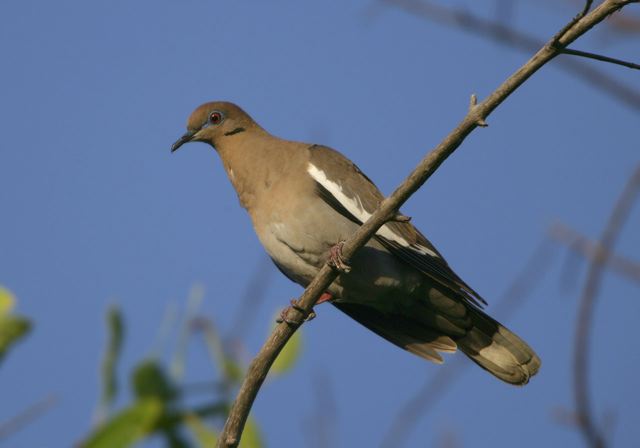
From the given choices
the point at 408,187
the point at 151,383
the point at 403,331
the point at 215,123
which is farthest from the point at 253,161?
the point at 151,383

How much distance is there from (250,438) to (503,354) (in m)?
2.36

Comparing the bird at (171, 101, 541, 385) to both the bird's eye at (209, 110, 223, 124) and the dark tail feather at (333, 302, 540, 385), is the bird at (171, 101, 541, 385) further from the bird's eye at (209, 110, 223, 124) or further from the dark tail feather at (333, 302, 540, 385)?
the bird's eye at (209, 110, 223, 124)

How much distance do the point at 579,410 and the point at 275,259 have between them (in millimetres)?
2334

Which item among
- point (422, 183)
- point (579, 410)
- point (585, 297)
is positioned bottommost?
point (579, 410)

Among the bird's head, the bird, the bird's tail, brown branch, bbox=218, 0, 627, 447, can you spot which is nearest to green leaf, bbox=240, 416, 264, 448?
brown branch, bbox=218, 0, 627, 447

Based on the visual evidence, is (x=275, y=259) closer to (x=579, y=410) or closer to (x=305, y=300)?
(x=305, y=300)

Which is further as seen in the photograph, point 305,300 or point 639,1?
point 305,300

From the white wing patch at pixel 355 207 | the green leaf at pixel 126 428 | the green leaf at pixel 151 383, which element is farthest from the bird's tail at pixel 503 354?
the green leaf at pixel 126 428

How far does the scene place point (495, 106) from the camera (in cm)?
300

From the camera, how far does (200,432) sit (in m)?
2.86

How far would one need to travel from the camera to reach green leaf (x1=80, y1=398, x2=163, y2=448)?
2412mm

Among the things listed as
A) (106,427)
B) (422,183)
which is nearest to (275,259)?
(422,183)

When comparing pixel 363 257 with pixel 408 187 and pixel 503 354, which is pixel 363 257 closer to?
pixel 503 354

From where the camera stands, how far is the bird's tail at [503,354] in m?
5.10
